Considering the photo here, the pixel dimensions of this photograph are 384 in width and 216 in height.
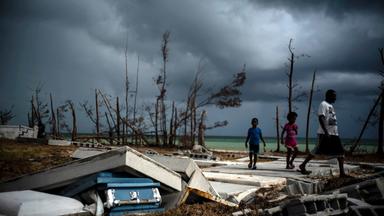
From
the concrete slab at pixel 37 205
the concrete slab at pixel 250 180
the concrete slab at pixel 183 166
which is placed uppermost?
the concrete slab at pixel 183 166

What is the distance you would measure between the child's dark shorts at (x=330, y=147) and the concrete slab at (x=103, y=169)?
A: 3.51 metres

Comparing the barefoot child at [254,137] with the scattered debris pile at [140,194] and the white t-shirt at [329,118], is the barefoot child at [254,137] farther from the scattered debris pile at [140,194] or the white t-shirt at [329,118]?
the scattered debris pile at [140,194]

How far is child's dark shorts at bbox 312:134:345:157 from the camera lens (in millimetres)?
6637

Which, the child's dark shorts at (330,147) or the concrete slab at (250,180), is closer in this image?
the concrete slab at (250,180)

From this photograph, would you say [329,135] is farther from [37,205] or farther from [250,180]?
[37,205]

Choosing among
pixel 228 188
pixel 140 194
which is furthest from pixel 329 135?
pixel 140 194

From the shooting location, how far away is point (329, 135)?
6684 mm

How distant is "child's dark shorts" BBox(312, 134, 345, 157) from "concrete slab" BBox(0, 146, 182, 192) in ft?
11.5

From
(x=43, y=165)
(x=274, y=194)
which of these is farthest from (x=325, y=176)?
(x=43, y=165)

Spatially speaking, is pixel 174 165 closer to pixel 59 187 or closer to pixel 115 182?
pixel 115 182

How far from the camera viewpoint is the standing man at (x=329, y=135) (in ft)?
21.8

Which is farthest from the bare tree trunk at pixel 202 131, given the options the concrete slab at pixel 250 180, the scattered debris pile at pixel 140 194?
the scattered debris pile at pixel 140 194

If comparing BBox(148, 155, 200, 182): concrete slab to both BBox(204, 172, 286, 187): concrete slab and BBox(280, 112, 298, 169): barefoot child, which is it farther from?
BBox(280, 112, 298, 169): barefoot child

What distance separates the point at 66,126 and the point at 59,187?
1006 inches
